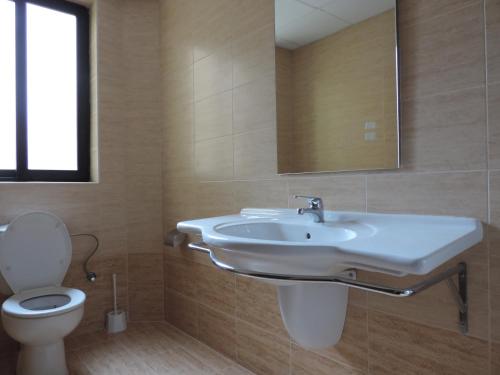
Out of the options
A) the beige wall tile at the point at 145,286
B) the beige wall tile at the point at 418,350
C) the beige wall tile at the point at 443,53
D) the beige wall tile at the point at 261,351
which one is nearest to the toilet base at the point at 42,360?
the beige wall tile at the point at 145,286

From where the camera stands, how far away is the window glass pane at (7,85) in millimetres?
2195

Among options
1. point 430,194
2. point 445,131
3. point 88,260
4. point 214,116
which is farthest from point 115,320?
point 445,131

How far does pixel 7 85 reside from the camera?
2.21m

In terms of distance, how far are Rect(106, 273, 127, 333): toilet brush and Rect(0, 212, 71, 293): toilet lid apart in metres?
0.44

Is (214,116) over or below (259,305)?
over

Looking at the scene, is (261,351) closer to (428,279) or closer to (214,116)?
(428,279)

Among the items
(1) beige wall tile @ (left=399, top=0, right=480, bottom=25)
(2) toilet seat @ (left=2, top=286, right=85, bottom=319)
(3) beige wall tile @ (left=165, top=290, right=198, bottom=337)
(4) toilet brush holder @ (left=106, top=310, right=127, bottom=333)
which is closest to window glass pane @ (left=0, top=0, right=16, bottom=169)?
(2) toilet seat @ (left=2, top=286, right=85, bottom=319)

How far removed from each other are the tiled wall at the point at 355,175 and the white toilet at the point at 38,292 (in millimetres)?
694

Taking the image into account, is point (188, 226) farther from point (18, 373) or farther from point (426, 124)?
point (18, 373)

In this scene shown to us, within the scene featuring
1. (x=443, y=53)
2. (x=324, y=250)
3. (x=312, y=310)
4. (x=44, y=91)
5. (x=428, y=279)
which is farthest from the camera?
(x=44, y=91)

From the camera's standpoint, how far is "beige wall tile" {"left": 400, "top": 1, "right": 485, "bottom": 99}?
1.03 meters

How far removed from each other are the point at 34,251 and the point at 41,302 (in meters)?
0.28

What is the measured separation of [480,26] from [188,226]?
1165mm

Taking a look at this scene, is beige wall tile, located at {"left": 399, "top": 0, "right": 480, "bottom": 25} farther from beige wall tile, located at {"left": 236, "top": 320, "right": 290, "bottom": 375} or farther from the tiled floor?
the tiled floor
